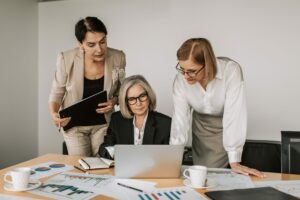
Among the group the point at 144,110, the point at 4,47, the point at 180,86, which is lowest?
the point at 144,110

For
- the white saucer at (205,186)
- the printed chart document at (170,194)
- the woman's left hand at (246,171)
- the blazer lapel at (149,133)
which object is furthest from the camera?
the blazer lapel at (149,133)

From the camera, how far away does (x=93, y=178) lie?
1.45 metres

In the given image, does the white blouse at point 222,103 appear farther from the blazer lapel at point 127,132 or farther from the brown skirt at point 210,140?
the blazer lapel at point 127,132

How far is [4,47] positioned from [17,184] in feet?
Result: 7.64

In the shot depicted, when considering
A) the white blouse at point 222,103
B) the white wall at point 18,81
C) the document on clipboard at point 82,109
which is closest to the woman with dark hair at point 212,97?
the white blouse at point 222,103

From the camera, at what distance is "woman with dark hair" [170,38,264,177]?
67.9 inches

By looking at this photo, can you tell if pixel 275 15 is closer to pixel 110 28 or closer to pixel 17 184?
pixel 110 28

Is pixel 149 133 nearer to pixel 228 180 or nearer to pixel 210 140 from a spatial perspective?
pixel 210 140

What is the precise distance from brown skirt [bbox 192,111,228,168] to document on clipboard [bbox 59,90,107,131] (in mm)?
651

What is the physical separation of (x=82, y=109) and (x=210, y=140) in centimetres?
87

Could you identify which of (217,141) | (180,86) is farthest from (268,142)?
(180,86)

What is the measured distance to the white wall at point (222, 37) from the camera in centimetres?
279

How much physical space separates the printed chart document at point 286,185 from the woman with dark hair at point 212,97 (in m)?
0.21

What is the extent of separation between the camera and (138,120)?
2.12 metres
